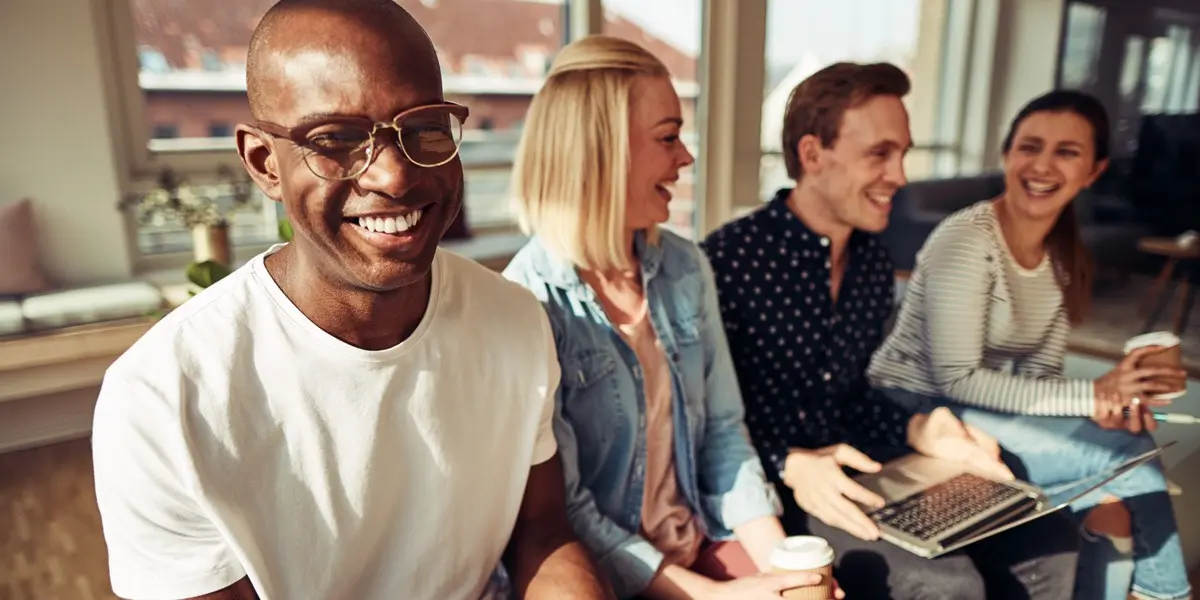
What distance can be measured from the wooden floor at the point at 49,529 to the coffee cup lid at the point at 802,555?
0.77 meters

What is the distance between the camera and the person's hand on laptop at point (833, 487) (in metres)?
1.17

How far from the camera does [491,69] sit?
186 cm

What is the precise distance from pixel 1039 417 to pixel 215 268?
1433 mm

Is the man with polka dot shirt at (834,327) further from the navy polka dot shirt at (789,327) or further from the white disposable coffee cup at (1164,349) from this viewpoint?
the white disposable coffee cup at (1164,349)

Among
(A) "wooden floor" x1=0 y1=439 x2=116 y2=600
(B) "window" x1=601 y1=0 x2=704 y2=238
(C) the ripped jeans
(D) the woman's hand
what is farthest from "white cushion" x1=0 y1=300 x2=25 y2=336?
(D) the woman's hand

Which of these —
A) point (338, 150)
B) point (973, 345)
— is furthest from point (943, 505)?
point (338, 150)

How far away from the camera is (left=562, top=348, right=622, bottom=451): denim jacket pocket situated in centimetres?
112

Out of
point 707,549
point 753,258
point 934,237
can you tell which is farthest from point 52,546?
point 934,237

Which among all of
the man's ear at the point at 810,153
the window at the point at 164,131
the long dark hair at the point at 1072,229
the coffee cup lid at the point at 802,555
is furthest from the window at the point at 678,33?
the window at the point at 164,131

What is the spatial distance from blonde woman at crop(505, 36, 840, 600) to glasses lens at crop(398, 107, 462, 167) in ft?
1.16

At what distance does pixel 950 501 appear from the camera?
1200 millimetres

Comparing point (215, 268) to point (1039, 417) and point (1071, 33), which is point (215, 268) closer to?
point (1039, 417)

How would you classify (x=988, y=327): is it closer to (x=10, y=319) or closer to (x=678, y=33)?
(x=678, y=33)

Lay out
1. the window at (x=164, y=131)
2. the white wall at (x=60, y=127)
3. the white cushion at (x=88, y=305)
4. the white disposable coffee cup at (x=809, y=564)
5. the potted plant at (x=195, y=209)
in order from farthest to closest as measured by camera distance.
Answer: the window at (x=164, y=131) < the potted plant at (x=195, y=209) < the white wall at (x=60, y=127) < the white cushion at (x=88, y=305) < the white disposable coffee cup at (x=809, y=564)
